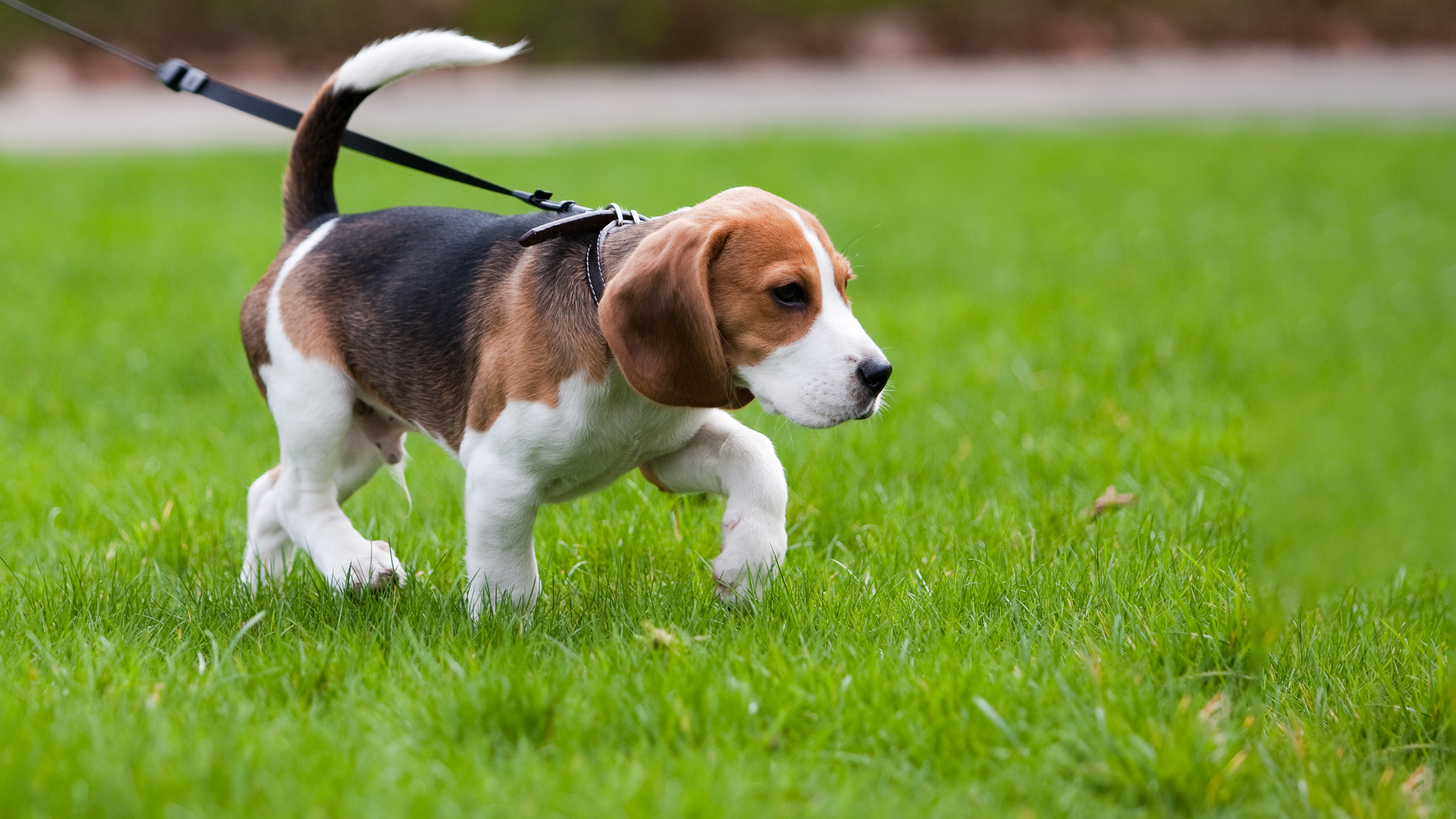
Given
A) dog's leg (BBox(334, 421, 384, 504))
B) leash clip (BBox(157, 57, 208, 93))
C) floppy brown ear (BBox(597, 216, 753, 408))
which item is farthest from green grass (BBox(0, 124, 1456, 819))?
leash clip (BBox(157, 57, 208, 93))

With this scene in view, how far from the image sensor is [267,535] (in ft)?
13.0

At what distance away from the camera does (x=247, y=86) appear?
19.1 meters

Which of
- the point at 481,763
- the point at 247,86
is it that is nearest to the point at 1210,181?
the point at 481,763

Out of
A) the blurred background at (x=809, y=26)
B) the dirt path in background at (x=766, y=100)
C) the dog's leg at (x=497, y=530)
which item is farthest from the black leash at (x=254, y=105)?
the blurred background at (x=809, y=26)

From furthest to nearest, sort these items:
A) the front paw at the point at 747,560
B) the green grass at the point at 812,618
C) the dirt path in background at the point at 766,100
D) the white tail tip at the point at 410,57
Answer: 1. the dirt path in background at the point at 766,100
2. the white tail tip at the point at 410,57
3. the front paw at the point at 747,560
4. the green grass at the point at 812,618

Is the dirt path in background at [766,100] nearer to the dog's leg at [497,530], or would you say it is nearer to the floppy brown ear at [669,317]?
the dog's leg at [497,530]

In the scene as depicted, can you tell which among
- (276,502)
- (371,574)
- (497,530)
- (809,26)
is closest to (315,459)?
(276,502)

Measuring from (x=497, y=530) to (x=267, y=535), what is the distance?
3.47ft

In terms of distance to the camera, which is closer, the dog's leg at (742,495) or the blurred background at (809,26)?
the dog's leg at (742,495)

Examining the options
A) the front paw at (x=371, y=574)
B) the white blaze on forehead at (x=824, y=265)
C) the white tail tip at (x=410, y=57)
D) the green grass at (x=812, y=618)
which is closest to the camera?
the green grass at (x=812, y=618)

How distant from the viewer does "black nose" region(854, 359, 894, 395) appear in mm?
2943

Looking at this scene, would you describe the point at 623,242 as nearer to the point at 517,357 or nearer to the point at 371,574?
the point at 517,357

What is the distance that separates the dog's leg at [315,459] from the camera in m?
3.63

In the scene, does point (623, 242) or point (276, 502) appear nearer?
point (623, 242)
